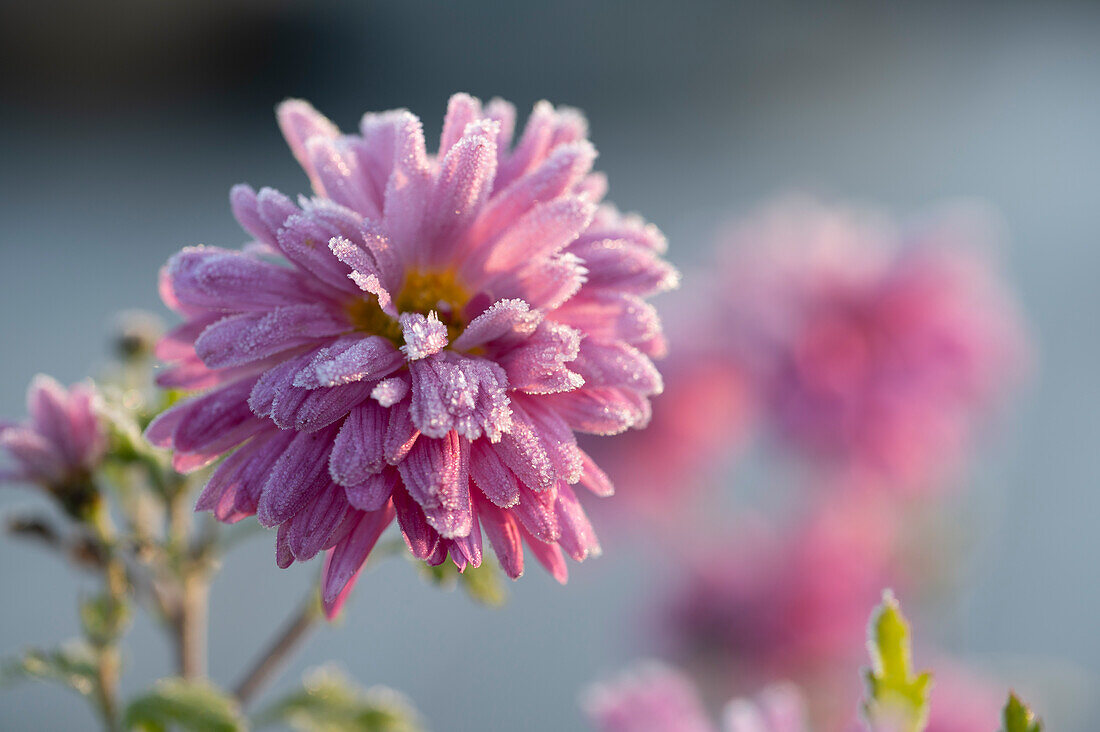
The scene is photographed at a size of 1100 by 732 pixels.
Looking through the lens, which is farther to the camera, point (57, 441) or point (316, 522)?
point (57, 441)

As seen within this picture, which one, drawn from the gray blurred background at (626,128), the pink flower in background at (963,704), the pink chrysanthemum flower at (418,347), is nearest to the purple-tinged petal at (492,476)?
the pink chrysanthemum flower at (418,347)

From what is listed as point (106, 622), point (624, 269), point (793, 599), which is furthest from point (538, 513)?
point (793, 599)

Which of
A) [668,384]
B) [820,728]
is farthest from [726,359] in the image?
[820,728]

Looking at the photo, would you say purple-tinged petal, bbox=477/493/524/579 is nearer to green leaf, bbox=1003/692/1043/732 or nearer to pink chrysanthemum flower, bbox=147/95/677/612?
pink chrysanthemum flower, bbox=147/95/677/612

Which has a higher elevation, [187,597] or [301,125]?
[301,125]

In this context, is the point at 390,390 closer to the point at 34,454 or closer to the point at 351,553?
the point at 351,553
